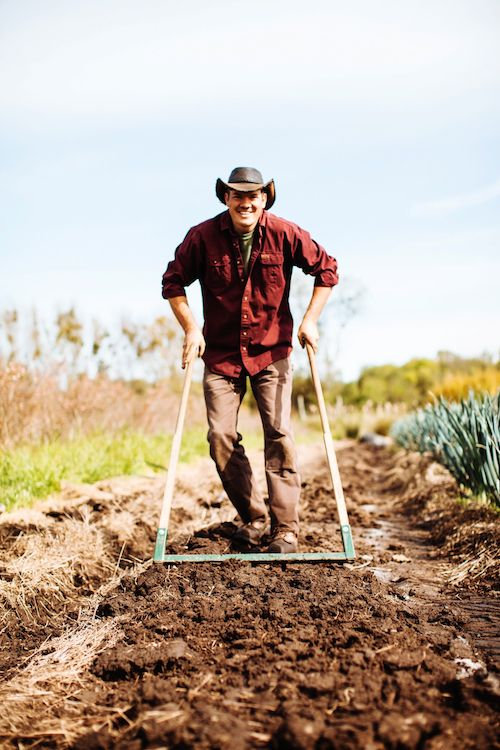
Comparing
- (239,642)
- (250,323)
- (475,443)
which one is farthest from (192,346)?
(475,443)

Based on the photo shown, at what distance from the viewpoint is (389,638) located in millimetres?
2207

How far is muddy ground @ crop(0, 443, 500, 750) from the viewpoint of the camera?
66.3 inches

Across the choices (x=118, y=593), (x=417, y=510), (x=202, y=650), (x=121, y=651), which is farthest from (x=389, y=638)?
(x=417, y=510)

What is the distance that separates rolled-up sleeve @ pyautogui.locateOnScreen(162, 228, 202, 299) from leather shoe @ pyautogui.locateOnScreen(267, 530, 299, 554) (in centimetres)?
142

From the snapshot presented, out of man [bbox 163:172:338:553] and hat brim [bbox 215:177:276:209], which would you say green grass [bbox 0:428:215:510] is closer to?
man [bbox 163:172:338:553]

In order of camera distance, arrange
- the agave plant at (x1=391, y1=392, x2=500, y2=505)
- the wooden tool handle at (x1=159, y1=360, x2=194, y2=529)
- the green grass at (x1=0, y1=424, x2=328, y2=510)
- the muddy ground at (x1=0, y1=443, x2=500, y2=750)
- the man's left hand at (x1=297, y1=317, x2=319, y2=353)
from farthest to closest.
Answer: the green grass at (x1=0, y1=424, x2=328, y2=510) < the agave plant at (x1=391, y1=392, x2=500, y2=505) < the man's left hand at (x1=297, y1=317, x2=319, y2=353) < the wooden tool handle at (x1=159, y1=360, x2=194, y2=529) < the muddy ground at (x1=0, y1=443, x2=500, y2=750)

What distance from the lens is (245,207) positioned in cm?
346

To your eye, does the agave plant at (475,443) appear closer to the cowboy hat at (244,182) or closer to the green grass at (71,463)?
the cowboy hat at (244,182)

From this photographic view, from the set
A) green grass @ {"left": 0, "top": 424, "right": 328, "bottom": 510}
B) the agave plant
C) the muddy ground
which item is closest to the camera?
the muddy ground

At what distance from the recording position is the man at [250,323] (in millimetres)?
3598

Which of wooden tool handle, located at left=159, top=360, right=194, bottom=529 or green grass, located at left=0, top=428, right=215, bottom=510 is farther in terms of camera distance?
green grass, located at left=0, top=428, right=215, bottom=510

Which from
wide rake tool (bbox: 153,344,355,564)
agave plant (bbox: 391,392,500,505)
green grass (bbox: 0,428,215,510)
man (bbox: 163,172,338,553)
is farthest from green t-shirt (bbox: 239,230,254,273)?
green grass (bbox: 0,428,215,510)

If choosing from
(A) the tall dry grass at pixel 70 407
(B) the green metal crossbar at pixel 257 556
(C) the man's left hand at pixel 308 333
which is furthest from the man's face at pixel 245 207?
(A) the tall dry grass at pixel 70 407

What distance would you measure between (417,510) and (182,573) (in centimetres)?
331
